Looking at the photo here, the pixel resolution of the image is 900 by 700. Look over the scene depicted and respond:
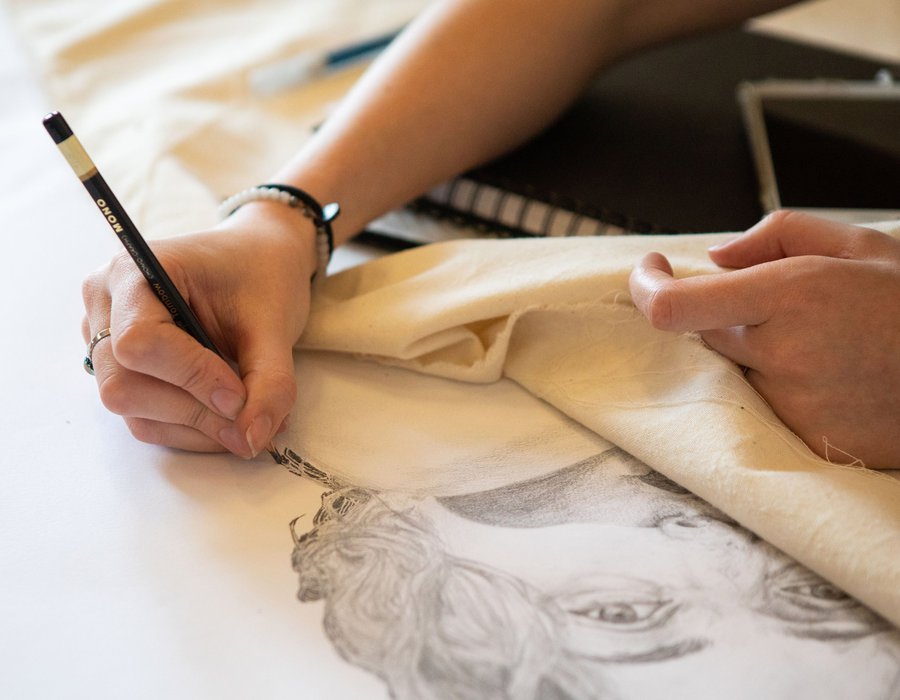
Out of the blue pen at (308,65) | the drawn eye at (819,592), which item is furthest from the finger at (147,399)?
the blue pen at (308,65)

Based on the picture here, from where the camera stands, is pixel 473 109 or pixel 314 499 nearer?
pixel 314 499

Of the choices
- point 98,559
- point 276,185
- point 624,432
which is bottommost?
point 624,432

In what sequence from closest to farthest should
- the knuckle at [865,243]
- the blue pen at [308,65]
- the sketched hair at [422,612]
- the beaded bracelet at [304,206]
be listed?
the sketched hair at [422,612], the knuckle at [865,243], the beaded bracelet at [304,206], the blue pen at [308,65]

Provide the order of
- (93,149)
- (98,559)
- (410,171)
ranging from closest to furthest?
(98,559) → (410,171) → (93,149)

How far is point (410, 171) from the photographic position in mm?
742

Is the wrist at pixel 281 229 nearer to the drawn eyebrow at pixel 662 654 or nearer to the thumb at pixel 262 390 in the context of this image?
the thumb at pixel 262 390

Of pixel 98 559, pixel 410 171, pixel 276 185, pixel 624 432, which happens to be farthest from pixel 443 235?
pixel 98 559

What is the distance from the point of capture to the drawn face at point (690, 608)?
0.44 meters

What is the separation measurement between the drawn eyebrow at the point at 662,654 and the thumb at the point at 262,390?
236mm

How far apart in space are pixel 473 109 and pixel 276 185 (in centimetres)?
19

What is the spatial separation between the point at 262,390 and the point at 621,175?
0.43 m

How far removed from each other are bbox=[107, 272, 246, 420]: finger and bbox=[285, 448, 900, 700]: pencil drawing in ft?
0.29

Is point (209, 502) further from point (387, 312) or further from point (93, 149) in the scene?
point (93, 149)

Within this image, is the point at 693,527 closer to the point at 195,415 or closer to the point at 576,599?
the point at 576,599
